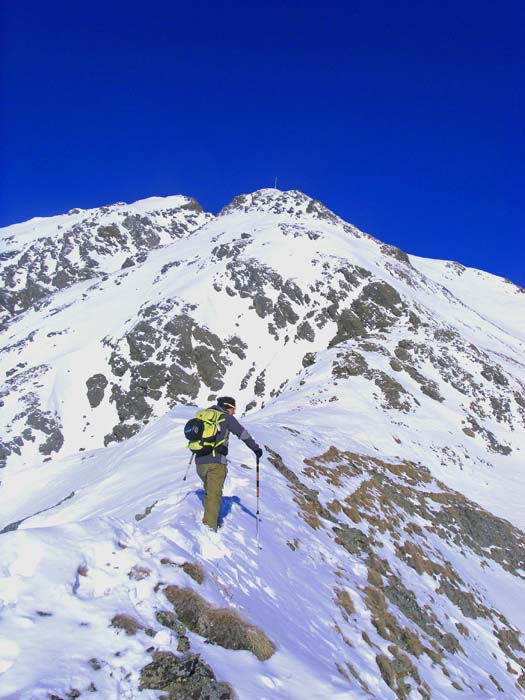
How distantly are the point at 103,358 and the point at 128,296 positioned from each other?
1894cm

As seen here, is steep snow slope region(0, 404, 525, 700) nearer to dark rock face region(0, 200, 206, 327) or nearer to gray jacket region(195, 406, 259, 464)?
gray jacket region(195, 406, 259, 464)

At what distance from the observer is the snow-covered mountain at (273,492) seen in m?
6.02

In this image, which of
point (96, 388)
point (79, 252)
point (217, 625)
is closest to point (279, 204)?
point (79, 252)

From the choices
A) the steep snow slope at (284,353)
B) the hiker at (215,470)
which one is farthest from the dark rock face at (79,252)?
the hiker at (215,470)

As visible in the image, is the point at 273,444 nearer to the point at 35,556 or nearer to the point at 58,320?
the point at 35,556

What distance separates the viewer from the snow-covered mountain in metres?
6.02

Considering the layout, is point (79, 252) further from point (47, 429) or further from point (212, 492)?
point (212, 492)

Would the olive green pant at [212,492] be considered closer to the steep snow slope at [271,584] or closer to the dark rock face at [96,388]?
the steep snow slope at [271,584]

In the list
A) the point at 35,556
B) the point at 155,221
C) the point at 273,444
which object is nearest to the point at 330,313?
the point at 273,444

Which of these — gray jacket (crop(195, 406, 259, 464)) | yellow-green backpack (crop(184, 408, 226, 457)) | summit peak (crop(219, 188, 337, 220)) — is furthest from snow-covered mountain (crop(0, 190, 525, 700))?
summit peak (crop(219, 188, 337, 220))

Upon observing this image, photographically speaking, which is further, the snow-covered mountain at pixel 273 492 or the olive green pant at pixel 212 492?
the olive green pant at pixel 212 492

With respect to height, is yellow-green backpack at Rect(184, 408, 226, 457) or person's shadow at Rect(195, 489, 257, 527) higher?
yellow-green backpack at Rect(184, 408, 226, 457)

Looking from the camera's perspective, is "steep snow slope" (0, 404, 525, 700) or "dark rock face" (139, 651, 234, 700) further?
"steep snow slope" (0, 404, 525, 700)

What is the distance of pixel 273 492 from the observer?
13.7 meters
